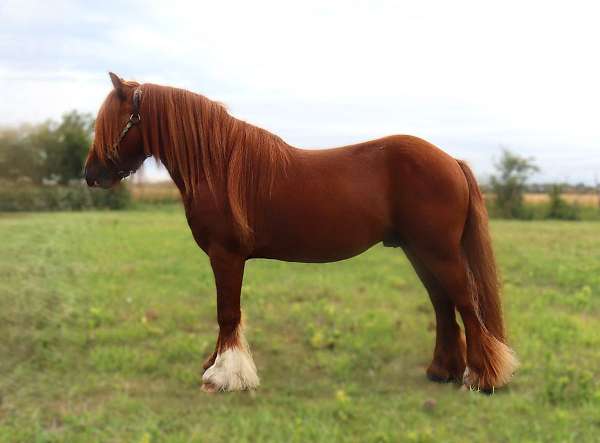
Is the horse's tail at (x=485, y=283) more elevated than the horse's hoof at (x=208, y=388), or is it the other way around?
the horse's tail at (x=485, y=283)

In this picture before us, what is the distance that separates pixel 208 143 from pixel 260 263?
5.82 m

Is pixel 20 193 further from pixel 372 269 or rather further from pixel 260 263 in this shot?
pixel 372 269

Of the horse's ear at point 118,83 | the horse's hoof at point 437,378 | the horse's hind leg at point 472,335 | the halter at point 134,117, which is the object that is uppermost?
the horse's ear at point 118,83

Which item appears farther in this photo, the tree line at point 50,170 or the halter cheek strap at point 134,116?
the tree line at point 50,170

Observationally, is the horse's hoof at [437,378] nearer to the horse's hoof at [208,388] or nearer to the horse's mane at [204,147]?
the horse's hoof at [208,388]

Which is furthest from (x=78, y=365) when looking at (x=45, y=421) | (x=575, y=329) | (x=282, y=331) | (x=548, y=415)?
(x=575, y=329)

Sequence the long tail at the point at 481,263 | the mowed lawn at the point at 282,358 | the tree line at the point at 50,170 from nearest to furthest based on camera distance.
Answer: the mowed lawn at the point at 282,358
the long tail at the point at 481,263
the tree line at the point at 50,170

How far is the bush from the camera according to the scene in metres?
15.1

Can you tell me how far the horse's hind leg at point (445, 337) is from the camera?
3.52 meters

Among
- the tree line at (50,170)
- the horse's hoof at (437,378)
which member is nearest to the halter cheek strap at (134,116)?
the horse's hoof at (437,378)

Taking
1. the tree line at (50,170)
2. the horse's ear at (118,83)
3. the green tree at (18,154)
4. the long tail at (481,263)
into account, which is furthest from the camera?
the tree line at (50,170)

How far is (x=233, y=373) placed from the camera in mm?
3268

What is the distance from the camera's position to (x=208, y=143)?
3.26 metres

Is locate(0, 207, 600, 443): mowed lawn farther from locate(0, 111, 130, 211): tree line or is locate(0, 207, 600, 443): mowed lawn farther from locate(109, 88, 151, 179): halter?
locate(0, 111, 130, 211): tree line
